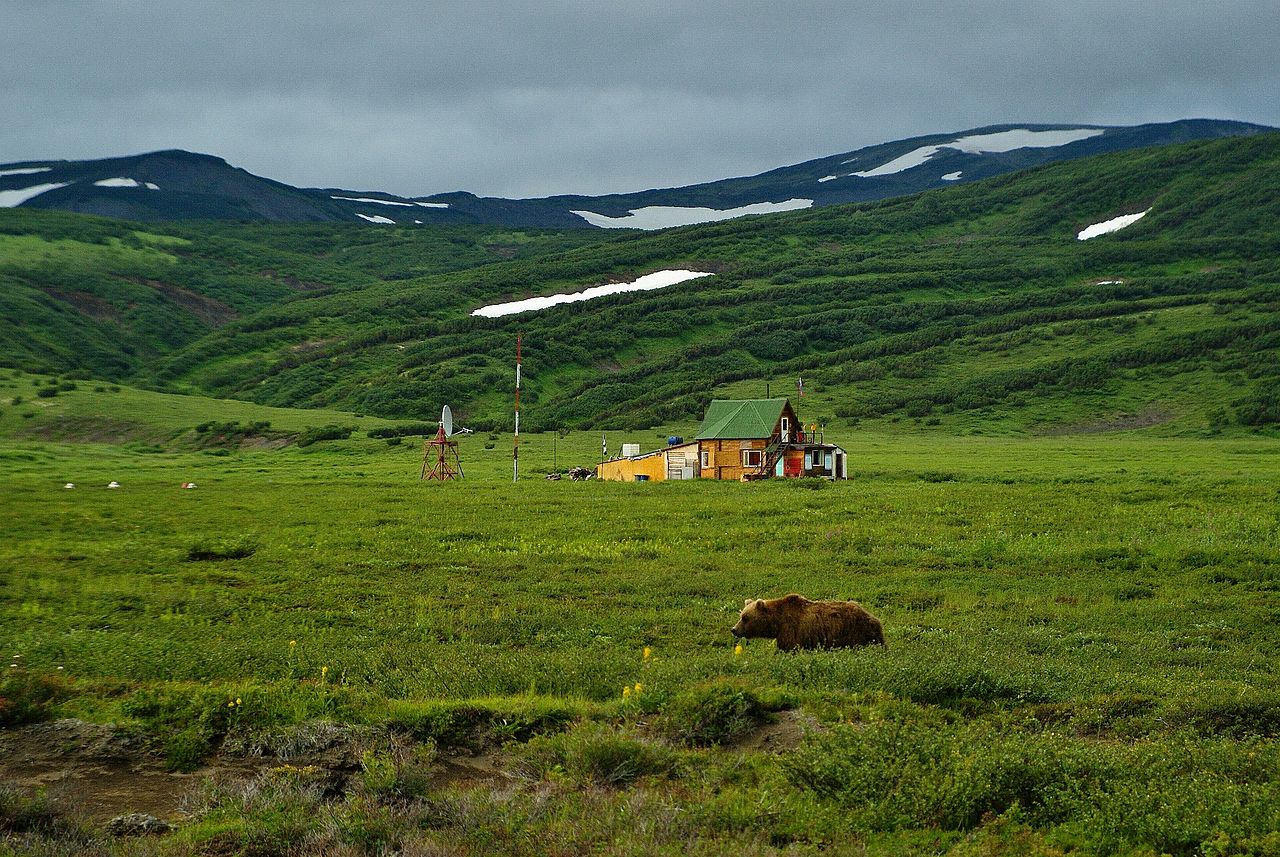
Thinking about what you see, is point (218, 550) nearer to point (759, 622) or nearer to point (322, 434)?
point (759, 622)

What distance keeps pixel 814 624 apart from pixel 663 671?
149 inches

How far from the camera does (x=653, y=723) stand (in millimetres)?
9484

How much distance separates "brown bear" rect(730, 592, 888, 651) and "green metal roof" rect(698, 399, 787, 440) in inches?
1719

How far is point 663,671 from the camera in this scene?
11.5 meters

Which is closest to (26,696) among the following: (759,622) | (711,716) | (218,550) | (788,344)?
(711,716)

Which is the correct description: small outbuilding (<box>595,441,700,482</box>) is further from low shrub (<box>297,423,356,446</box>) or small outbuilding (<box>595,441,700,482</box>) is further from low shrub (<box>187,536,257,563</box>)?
low shrub (<box>297,423,356,446</box>)

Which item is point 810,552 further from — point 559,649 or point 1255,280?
point 1255,280

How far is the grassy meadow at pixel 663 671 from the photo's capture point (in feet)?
24.0

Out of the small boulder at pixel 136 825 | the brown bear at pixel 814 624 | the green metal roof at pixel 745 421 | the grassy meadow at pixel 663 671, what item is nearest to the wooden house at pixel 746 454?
the green metal roof at pixel 745 421

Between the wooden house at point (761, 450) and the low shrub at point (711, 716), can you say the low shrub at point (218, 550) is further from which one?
the wooden house at point (761, 450)

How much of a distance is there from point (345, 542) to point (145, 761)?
770 inches

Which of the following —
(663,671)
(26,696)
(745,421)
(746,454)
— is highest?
(745,421)

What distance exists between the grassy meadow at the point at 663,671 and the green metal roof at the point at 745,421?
21750 millimetres

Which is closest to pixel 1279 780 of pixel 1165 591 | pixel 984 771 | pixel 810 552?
pixel 984 771
